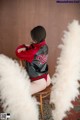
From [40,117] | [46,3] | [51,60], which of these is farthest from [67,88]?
[46,3]

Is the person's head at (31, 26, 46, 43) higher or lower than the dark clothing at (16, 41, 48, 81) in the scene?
higher

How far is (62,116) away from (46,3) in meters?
1.01

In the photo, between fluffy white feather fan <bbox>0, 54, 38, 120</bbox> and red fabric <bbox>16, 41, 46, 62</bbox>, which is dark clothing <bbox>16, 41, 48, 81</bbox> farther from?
fluffy white feather fan <bbox>0, 54, 38, 120</bbox>

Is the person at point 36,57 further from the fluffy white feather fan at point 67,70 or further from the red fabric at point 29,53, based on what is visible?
the fluffy white feather fan at point 67,70

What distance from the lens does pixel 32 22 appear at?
7.88ft

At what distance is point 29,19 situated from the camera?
2.39 metres

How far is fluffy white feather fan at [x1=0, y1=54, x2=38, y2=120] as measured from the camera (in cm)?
175

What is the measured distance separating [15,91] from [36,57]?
1.01ft

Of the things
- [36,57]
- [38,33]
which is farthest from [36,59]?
[38,33]

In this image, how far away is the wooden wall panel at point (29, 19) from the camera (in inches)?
90.4

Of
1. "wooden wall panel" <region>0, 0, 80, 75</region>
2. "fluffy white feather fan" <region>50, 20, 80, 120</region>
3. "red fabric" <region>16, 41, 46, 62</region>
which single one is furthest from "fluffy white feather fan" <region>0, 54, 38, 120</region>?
"wooden wall panel" <region>0, 0, 80, 75</region>

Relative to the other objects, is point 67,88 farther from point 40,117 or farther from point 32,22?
point 32,22

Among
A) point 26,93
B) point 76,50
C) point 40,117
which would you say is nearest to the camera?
point 26,93

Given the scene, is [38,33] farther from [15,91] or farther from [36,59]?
[15,91]
